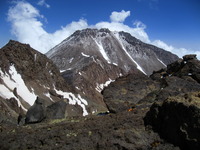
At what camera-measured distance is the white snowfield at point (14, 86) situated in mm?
52091

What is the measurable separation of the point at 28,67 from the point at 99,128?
64091 mm

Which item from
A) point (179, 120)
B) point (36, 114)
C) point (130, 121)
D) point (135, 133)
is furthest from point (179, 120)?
point (36, 114)

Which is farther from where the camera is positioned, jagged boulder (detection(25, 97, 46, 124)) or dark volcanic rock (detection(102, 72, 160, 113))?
jagged boulder (detection(25, 97, 46, 124))

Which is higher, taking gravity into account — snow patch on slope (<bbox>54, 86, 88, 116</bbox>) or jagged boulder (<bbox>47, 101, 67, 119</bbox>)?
snow patch on slope (<bbox>54, 86, 88, 116</bbox>)

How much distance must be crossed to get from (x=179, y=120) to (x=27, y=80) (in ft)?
202

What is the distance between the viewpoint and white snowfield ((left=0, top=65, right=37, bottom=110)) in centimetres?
5209

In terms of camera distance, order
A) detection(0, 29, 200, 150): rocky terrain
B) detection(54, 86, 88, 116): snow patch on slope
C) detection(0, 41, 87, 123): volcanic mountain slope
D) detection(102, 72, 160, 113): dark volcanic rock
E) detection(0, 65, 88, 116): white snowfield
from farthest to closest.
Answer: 1. detection(54, 86, 88, 116): snow patch on slope
2. detection(0, 41, 87, 123): volcanic mountain slope
3. detection(0, 65, 88, 116): white snowfield
4. detection(102, 72, 160, 113): dark volcanic rock
5. detection(0, 29, 200, 150): rocky terrain

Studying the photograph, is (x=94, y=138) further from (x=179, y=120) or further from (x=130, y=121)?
(x=179, y=120)

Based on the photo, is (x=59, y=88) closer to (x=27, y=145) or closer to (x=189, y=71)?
(x=189, y=71)

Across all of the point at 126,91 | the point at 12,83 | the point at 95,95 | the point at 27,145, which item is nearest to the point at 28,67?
the point at 12,83

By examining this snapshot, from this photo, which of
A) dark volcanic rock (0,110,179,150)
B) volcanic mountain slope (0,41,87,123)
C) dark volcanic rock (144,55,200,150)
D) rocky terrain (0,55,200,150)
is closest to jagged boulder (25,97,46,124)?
rocky terrain (0,55,200,150)

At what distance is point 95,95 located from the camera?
105688 mm

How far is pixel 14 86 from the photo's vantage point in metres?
58.0

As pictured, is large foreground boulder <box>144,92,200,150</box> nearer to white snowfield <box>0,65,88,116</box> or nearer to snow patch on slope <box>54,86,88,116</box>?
white snowfield <box>0,65,88,116</box>
